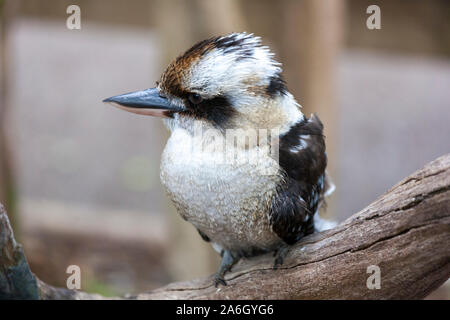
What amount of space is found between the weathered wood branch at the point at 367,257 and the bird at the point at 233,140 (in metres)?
0.14

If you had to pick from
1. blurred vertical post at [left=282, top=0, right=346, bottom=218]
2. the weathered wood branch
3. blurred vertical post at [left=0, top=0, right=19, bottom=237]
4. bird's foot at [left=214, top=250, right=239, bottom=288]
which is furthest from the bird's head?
blurred vertical post at [left=0, top=0, right=19, bottom=237]

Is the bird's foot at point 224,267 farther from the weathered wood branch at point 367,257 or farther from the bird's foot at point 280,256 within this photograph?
the bird's foot at point 280,256

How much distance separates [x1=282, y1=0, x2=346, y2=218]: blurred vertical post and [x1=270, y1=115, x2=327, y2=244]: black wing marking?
141 centimetres

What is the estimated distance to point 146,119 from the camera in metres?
7.49

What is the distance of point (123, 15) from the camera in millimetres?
4457

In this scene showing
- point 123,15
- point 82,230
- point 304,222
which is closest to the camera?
point 304,222

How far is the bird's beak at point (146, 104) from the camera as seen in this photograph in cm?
196

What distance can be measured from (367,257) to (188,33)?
2017 millimetres

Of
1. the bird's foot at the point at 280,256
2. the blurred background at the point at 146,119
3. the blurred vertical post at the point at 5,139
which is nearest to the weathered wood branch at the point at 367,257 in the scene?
the bird's foot at the point at 280,256

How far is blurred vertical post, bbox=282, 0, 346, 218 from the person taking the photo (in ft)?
11.2

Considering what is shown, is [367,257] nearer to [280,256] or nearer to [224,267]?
[280,256]

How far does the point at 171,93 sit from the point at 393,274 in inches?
35.4
